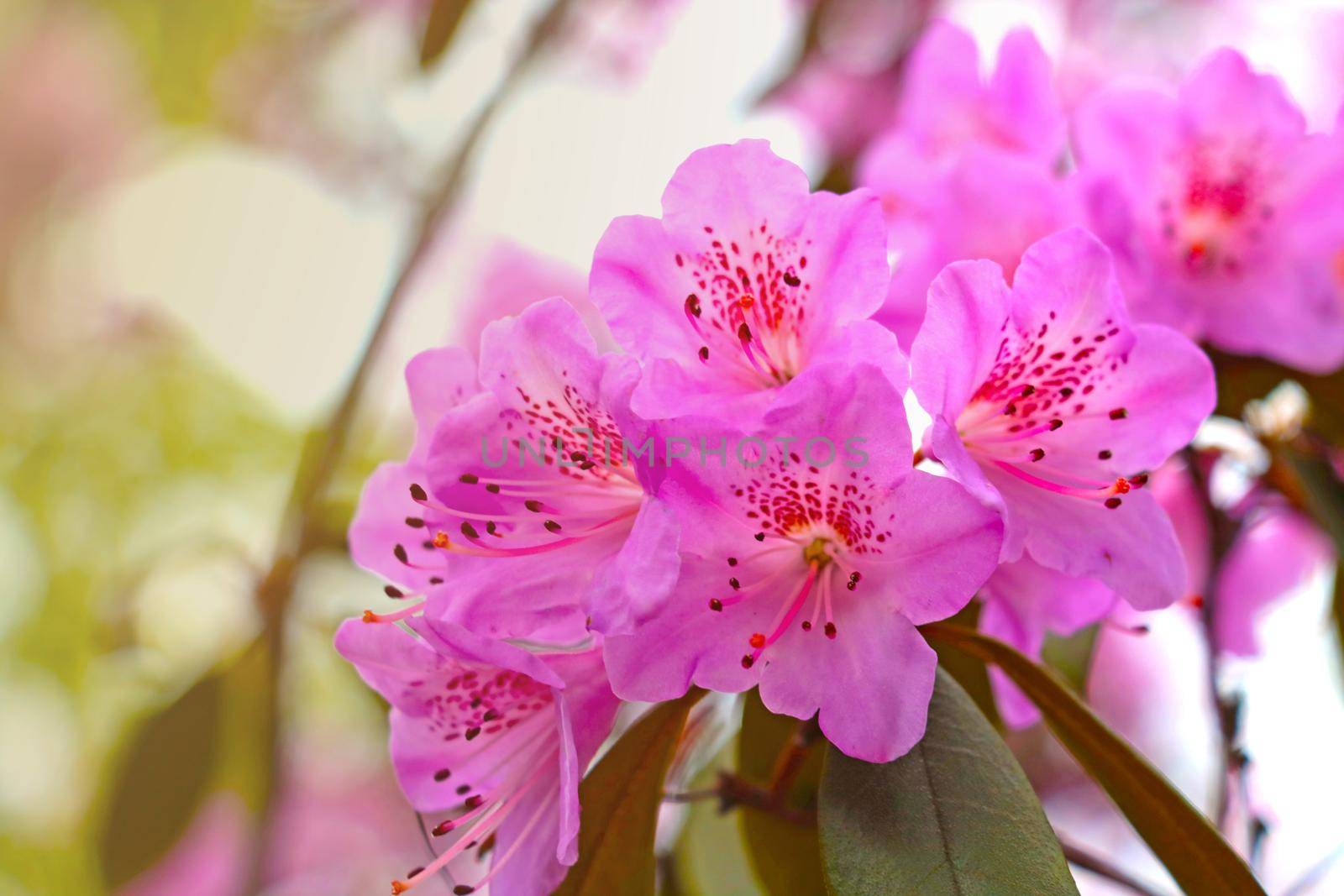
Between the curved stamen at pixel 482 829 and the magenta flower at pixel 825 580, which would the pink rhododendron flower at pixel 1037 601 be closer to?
the magenta flower at pixel 825 580

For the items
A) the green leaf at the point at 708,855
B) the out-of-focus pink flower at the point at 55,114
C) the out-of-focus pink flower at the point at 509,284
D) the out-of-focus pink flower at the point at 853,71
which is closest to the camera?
the green leaf at the point at 708,855

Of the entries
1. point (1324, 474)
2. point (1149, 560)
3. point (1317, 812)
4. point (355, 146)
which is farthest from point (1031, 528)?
point (355, 146)

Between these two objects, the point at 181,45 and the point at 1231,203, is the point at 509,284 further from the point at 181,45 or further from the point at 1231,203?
the point at 1231,203

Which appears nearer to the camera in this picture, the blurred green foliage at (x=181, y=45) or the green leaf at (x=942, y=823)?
the green leaf at (x=942, y=823)

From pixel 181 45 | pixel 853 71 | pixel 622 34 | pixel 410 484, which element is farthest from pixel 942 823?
pixel 181 45

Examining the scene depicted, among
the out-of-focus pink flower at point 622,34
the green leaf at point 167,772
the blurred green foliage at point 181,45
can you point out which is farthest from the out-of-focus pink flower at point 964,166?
the blurred green foliage at point 181,45
